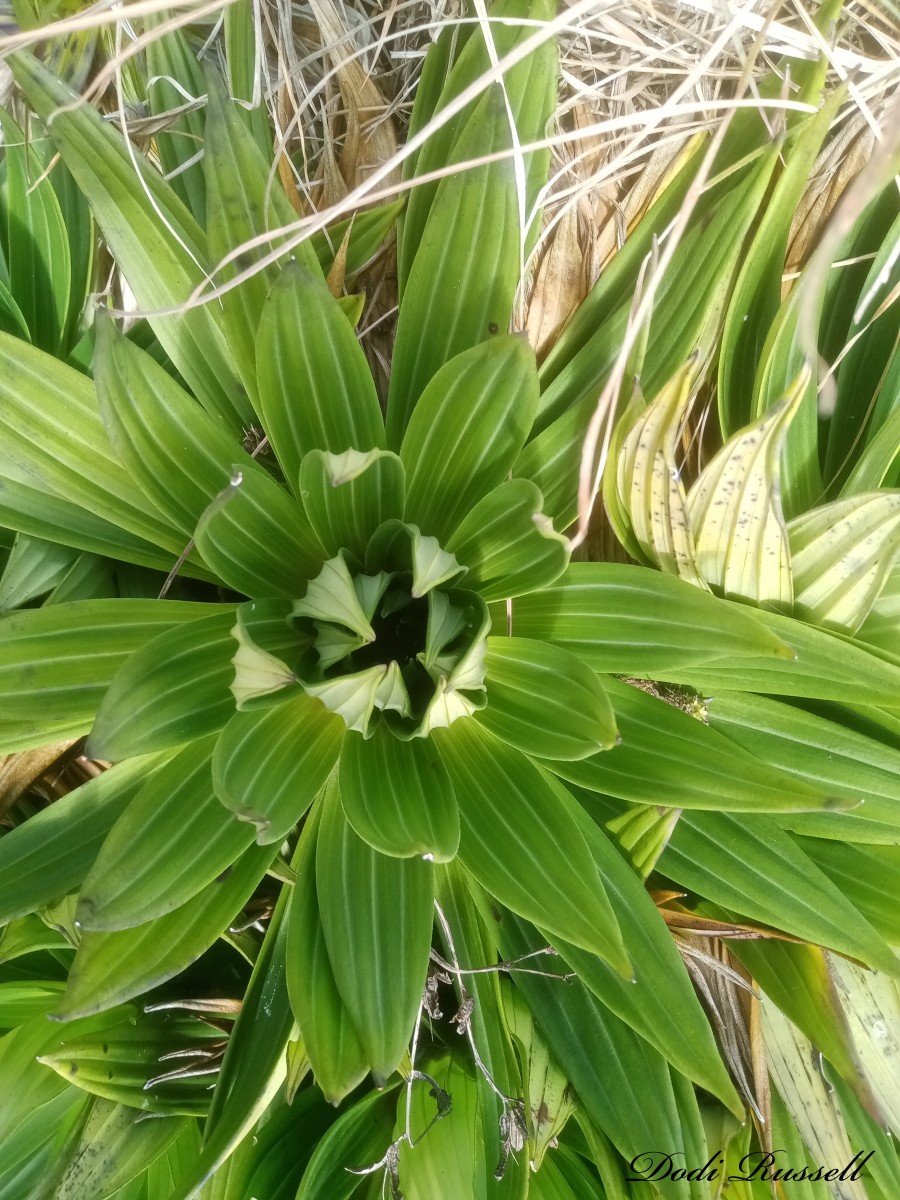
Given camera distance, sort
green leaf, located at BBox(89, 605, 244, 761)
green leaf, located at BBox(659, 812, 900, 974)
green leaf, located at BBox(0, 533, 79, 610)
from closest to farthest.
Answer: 1. green leaf, located at BBox(89, 605, 244, 761)
2. green leaf, located at BBox(659, 812, 900, 974)
3. green leaf, located at BBox(0, 533, 79, 610)

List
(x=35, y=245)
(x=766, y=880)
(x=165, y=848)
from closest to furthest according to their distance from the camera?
1. (x=165, y=848)
2. (x=766, y=880)
3. (x=35, y=245)

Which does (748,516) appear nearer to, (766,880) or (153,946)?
(766,880)

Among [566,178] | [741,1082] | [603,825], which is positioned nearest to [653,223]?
[566,178]

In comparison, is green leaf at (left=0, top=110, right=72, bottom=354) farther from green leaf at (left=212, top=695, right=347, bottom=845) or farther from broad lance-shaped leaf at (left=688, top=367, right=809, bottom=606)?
broad lance-shaped leaf at (left=688, top=367, right=809, bottom=606)

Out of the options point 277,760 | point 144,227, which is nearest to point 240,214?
point 144,227

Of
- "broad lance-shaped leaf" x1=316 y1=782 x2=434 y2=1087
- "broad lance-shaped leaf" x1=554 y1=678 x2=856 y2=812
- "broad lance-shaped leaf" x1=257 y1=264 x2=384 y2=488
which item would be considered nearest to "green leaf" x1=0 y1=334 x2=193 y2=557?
"broad lance-shaped leaf" x1=257 y1=264 x2=384 y2=488

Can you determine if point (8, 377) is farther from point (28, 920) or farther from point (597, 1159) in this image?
point (597, 1159)

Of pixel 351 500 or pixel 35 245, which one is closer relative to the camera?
pixel 351 500
